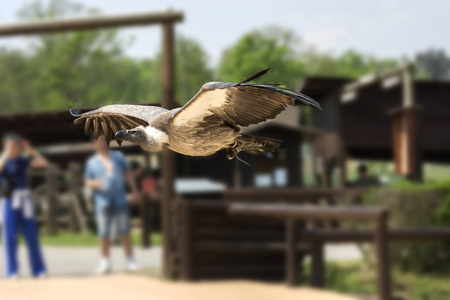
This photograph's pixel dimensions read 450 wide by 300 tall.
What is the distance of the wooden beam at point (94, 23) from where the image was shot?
1324mm

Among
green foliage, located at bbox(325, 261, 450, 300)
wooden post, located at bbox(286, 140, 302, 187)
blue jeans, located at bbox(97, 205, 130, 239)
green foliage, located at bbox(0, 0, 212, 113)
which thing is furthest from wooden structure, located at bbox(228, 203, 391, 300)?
wooden post, located at bbox(286, 140, 302, 187)

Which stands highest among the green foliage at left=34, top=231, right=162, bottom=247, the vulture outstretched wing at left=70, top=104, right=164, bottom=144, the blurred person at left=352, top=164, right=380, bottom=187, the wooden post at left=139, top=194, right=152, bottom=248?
the vulture outstretched wing at left=70, top=104, right=164, bottom=144

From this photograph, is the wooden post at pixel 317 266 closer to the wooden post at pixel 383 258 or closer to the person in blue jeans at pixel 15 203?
the wooden post at pixel 383 258

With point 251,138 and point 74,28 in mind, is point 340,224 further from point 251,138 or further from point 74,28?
point 251,138

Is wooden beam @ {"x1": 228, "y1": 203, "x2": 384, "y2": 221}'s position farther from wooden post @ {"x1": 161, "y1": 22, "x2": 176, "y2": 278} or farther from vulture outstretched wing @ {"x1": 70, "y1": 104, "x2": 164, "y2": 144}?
vulture outstretched wing @ {"x1": 70, "y1": 104, "x2": 164, "y2": 144}

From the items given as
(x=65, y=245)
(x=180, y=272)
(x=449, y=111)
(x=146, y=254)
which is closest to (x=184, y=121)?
(x=180, y=272)

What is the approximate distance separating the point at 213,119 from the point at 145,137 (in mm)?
54

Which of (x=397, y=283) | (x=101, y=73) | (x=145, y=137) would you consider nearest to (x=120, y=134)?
(x=145, y=137)

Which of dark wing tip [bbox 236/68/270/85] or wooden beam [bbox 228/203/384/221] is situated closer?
dark wing tip [bbox 236/68/270/85]

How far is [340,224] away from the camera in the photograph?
988cm

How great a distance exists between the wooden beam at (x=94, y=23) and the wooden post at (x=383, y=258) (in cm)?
421

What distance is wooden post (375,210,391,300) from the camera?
5.55 metres

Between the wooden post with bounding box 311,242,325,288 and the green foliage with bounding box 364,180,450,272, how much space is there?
1.91 metres

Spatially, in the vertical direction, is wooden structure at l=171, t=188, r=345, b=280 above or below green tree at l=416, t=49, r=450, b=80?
below
